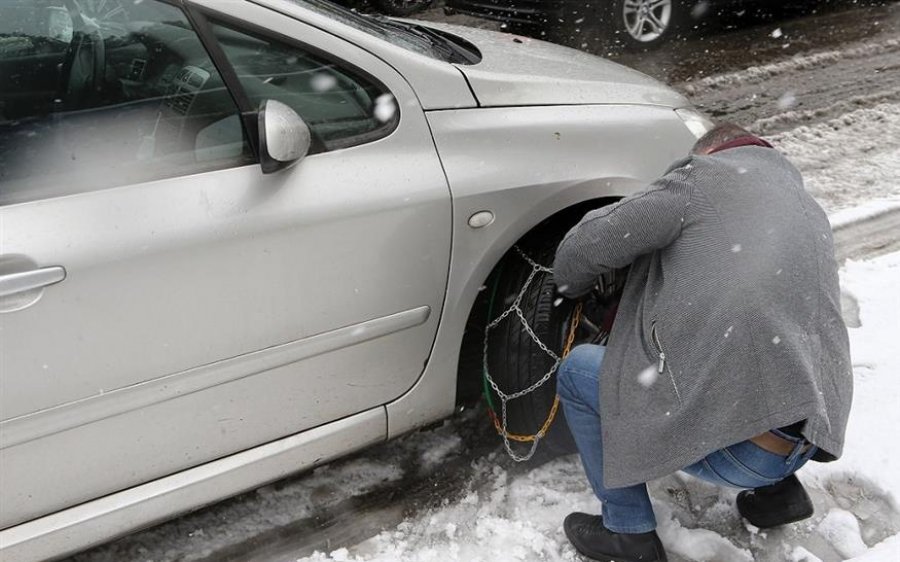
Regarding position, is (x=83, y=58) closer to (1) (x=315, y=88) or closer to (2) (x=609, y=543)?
(1) (x=315, y=88)

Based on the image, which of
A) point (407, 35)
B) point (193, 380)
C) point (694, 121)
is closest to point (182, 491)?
point (193, 380)

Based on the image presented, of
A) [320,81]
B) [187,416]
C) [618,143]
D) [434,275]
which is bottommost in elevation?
[187,416]

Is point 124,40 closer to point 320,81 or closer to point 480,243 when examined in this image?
point 320,81

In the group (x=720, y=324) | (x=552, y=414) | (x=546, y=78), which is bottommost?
(x=552, y=414)

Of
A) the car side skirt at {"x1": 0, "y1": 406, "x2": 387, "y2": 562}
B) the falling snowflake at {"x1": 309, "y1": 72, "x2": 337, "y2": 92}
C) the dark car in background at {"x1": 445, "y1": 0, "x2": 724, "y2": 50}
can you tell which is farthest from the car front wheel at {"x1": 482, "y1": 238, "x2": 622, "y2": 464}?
the dark car in background at {"x1": 445, "y1": 0, "x2": 724, "y2": 50}

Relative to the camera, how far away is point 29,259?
1771mm

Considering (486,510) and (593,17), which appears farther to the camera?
(593,17)

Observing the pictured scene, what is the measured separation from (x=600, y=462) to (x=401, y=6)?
562cm

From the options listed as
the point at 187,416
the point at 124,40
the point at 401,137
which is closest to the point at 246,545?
the point at 187,416

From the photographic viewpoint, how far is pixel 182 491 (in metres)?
2.16

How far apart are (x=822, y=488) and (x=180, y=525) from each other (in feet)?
6.64

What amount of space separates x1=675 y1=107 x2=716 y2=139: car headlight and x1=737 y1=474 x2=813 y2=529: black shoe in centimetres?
114

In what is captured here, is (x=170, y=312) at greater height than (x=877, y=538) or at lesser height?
greater

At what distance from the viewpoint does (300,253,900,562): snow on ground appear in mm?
2404
